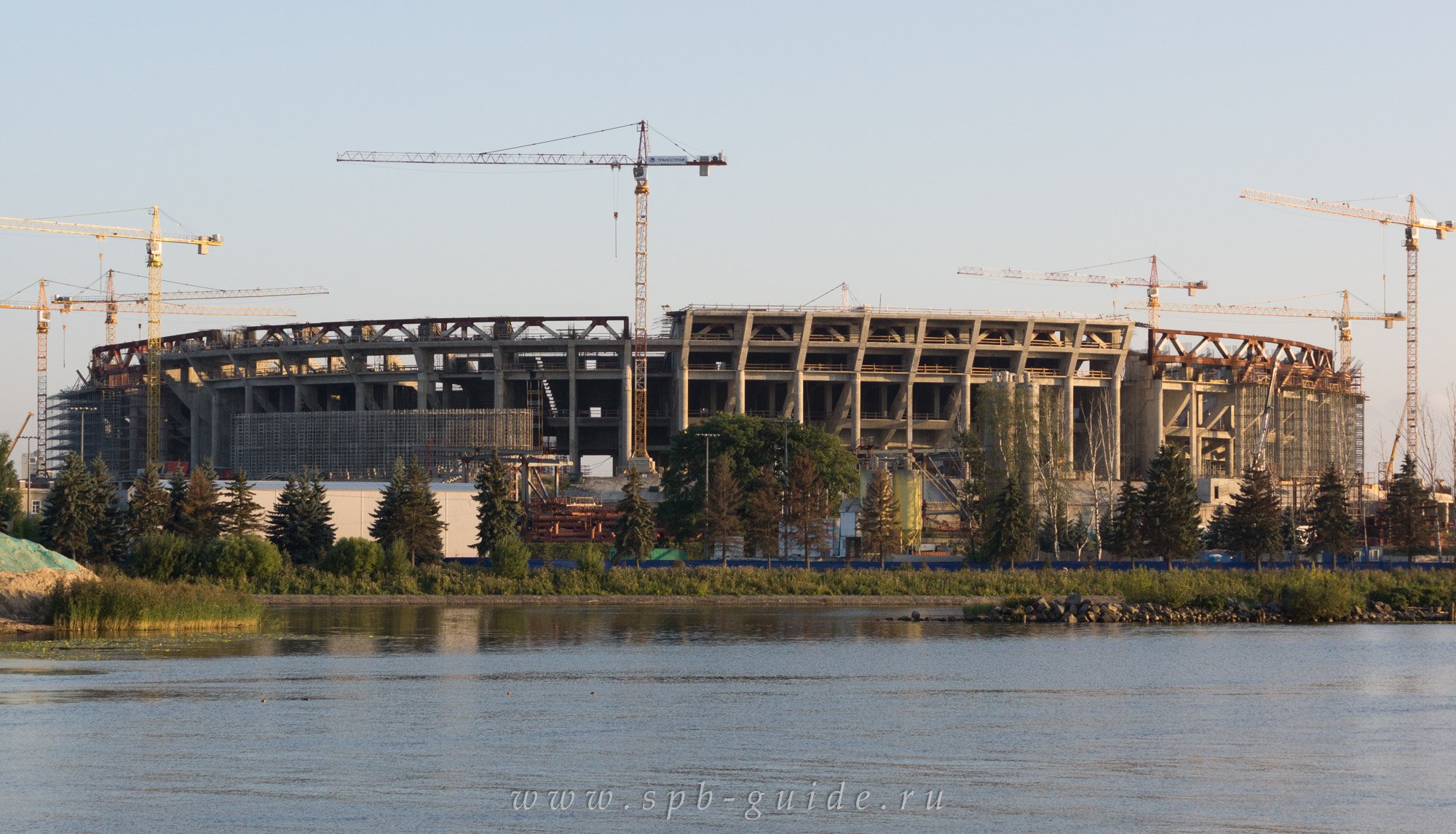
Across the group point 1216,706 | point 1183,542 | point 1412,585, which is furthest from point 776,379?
point 1216,706

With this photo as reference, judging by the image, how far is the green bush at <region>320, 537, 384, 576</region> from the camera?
2869 inches

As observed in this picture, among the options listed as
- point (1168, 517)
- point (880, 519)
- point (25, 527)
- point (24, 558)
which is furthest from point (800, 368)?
point (24, 558)

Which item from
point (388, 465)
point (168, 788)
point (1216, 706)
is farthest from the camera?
point (388, 465)

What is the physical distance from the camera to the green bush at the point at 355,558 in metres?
72.9

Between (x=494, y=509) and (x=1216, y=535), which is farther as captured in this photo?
(x=1216, y=535)

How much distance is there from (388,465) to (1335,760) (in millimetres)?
98492

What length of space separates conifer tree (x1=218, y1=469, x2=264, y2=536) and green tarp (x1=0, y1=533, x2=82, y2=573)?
20.5 m

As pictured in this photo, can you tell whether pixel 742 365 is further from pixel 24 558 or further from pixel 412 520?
pixel 24 558

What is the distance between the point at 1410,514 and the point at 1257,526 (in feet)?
30.6

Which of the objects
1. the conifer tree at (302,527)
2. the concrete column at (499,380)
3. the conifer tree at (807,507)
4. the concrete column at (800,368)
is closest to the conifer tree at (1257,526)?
the conifer tree at (807,507)

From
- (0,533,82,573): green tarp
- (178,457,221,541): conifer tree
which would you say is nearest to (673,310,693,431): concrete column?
(178,457,221,541): conifer tree

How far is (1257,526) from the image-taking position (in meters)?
80.9

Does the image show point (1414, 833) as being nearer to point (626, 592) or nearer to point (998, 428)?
point (626, 592)

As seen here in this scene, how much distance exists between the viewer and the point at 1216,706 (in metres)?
34.1
